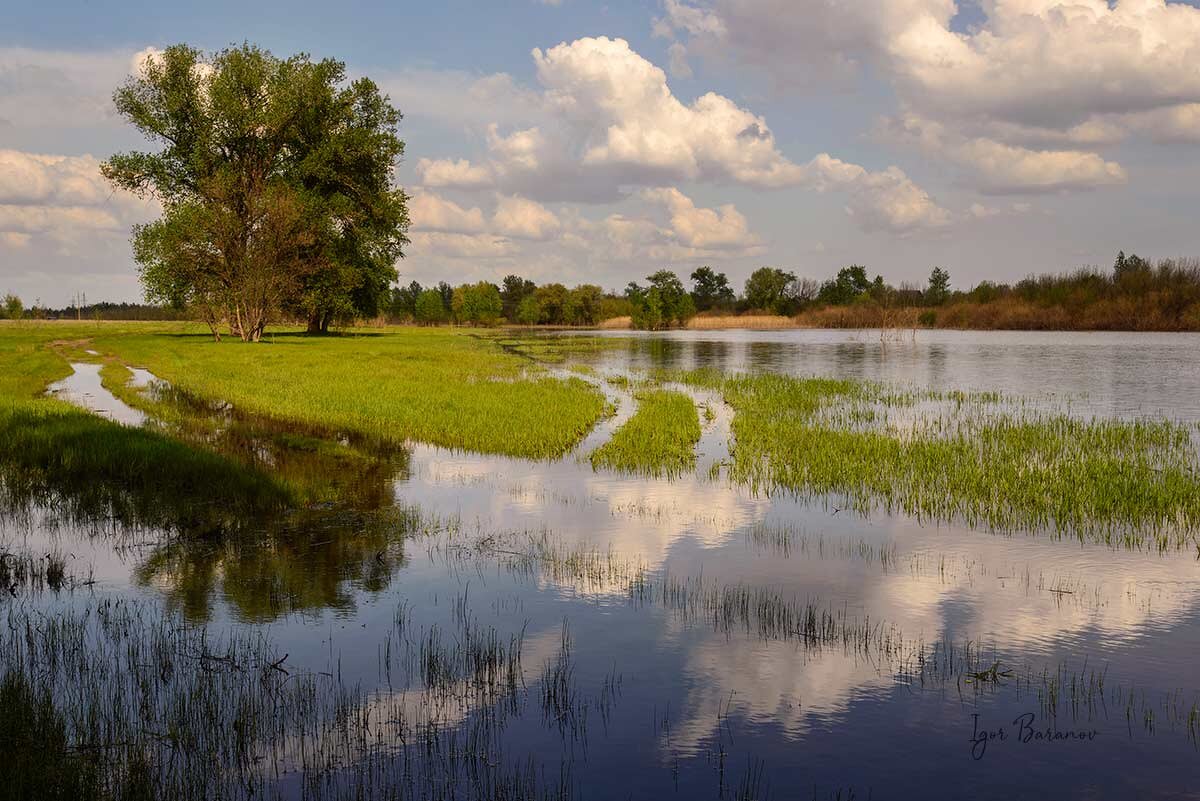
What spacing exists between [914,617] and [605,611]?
3.60 m

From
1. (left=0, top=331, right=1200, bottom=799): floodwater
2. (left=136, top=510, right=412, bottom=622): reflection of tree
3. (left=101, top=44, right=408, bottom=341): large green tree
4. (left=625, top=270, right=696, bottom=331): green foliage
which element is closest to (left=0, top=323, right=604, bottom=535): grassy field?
(left=136, top=510, right=412, bottom=622): reflection of tree

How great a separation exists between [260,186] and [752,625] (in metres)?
67.2

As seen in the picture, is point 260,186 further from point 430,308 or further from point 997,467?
point 430,308

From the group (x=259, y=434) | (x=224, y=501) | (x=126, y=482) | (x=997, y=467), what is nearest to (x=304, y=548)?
(x=224, y=501)

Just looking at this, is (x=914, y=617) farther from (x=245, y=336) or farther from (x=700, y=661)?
(x=245, y=336)

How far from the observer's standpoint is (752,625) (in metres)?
9.77

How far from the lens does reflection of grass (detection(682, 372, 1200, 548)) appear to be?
49.0 feet

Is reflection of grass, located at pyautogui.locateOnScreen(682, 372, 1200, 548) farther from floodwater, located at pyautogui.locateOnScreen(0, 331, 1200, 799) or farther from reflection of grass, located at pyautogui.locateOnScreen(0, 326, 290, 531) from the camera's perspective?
reflection of grass, located at pyautogui.locateOnScreen(0, 326, 290, 531)

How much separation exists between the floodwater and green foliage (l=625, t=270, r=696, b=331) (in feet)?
515

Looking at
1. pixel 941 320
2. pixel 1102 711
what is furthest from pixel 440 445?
pixel 941 320

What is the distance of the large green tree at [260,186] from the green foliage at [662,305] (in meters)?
99.2

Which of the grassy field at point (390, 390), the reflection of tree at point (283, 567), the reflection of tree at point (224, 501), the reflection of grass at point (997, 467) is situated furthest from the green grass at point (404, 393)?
the reflection of tree at point (283, 567)

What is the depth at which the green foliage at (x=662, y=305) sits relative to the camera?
17312cm

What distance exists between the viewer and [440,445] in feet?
75.8
